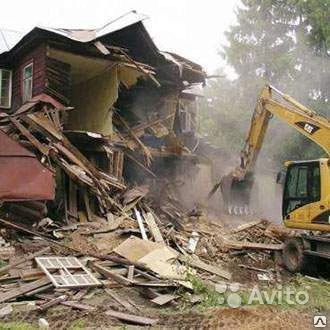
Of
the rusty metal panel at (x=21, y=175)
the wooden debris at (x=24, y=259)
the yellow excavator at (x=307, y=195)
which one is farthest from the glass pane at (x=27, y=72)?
the yellow excavator at (x=307, y=195)

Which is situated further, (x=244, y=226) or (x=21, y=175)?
(x=244, y=226)

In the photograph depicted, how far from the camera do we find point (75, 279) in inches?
385

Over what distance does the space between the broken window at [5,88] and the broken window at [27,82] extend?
1437 mm

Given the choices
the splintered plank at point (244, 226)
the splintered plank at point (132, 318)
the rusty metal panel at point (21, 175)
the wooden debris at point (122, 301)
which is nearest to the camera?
the splintered plank at point (132, 318)

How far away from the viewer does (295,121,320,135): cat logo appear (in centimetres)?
1288

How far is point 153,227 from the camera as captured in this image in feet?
46.1

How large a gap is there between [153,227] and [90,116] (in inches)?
243

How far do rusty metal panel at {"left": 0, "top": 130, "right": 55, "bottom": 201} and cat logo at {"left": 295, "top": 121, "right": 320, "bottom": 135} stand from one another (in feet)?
22.4

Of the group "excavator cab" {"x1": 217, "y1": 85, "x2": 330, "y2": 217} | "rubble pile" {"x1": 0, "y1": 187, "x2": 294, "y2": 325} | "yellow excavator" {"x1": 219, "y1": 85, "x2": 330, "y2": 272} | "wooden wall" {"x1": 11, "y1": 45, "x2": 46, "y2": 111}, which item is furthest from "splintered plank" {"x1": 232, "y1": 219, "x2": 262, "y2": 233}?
"wooden wall" {"x1": 11, "y1": 45, "x2": 46, "y2": 111}

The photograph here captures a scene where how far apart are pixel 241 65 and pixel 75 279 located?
24.0 metres

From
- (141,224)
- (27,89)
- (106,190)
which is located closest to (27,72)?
(27,89)

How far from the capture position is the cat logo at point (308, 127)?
12883 millimetres

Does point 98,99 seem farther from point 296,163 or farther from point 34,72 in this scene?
point 296,163
